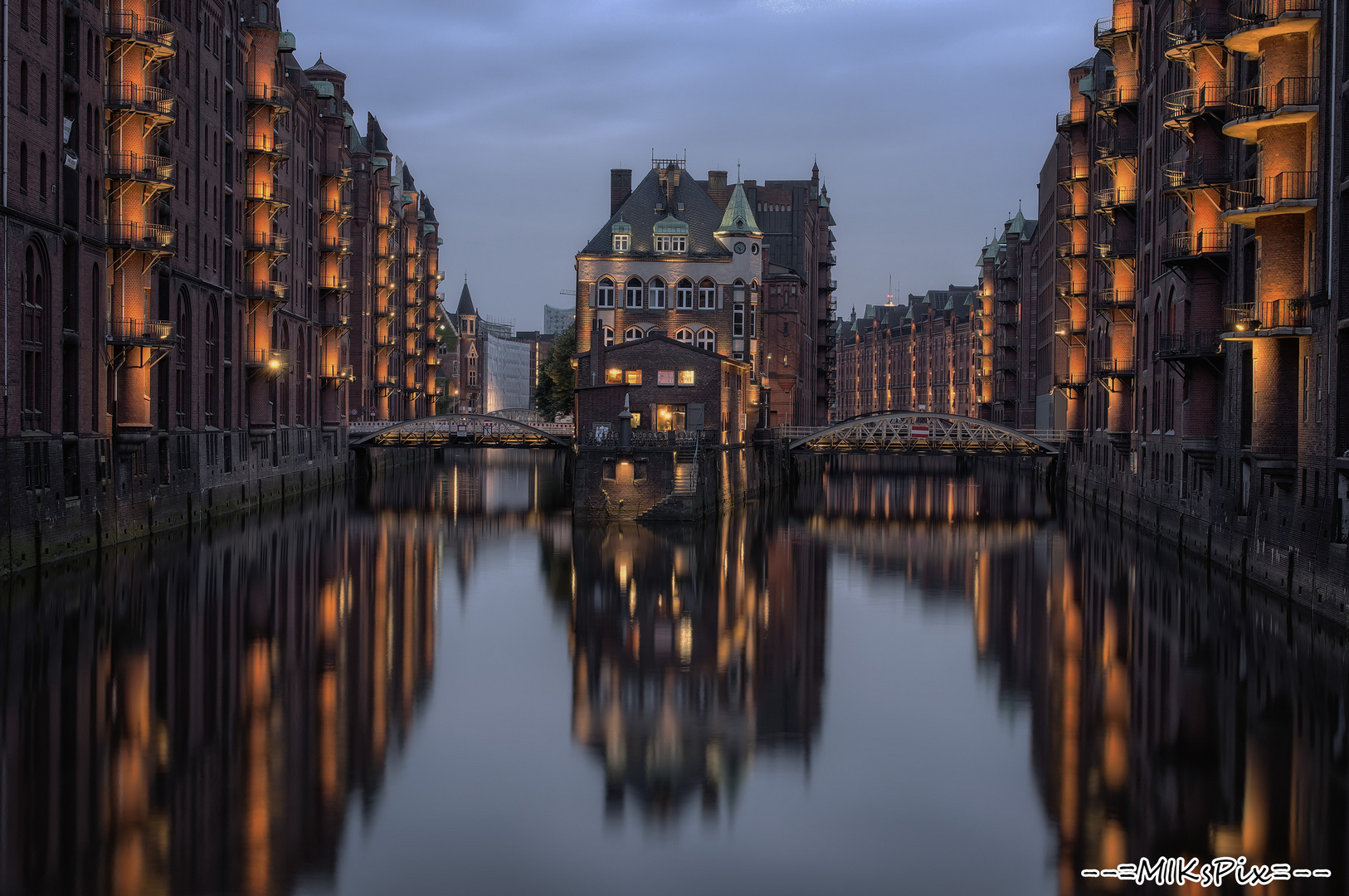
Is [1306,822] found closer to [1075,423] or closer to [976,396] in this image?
[1075,423]

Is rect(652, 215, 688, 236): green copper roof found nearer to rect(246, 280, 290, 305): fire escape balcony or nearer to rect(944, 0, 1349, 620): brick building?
rect(246, 280, 290, 305): fire escape balcony

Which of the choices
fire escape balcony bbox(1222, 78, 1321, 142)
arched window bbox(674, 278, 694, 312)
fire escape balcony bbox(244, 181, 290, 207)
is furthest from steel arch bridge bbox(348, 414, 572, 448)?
fire escape balcony bbox(1222, 78, 1321, 142)

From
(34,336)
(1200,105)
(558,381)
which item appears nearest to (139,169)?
(34,336)

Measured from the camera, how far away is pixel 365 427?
314ft

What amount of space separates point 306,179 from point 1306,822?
74.2 meters

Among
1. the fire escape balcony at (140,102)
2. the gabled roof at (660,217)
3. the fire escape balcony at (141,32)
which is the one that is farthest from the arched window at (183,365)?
the gabled roof at (660,217)

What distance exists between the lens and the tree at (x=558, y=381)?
10631cm

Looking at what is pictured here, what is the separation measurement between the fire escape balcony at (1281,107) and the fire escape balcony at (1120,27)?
28.2 metres

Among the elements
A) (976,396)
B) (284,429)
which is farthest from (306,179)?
(976,396)

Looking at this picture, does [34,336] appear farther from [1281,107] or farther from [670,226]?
[670,226]

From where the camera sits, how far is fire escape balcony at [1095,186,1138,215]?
64562mm

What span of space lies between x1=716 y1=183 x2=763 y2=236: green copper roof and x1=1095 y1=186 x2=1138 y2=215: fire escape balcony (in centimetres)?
2175

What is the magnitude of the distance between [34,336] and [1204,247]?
3603cm

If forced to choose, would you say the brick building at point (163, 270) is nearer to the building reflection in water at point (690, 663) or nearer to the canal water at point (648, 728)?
the canal water at point (648, 728)
